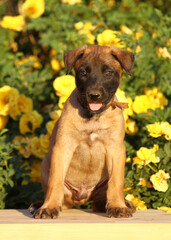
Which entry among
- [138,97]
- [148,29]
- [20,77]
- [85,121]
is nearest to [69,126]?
[85,121]

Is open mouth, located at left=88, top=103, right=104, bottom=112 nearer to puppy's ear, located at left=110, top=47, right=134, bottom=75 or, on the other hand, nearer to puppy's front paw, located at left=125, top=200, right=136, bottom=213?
puppy's ear, located at left=110, top=47, right=134, bottom=75

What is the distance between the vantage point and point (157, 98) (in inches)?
237

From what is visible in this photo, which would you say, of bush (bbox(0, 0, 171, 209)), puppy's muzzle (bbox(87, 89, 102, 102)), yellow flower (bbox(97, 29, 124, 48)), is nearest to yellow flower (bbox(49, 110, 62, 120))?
bush (bbox(0, 0, 171, 209))

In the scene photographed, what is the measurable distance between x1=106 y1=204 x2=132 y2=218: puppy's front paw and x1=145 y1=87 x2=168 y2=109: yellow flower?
79.0 inches

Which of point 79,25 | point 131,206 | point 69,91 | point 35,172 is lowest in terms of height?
point 35,172

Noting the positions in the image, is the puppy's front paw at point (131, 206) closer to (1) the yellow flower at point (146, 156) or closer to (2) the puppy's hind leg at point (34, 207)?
(1) the yellow flower at point (146, 156)

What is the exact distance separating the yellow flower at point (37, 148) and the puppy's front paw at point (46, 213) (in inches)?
59.8

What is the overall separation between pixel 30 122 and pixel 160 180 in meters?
1.72

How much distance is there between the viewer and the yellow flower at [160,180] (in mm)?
4883

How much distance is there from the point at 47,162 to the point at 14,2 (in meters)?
4.09

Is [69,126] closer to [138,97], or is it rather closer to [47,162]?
[47,162]
